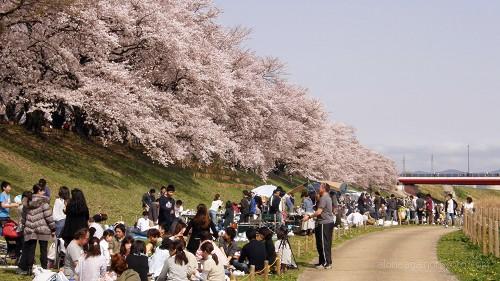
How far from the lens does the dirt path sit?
19.0 m

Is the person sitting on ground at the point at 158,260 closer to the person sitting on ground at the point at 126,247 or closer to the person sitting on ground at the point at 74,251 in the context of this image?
the person sitting on ground at the point at 126,247

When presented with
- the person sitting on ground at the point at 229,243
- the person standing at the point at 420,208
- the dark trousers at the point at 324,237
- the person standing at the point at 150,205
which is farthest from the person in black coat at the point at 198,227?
the person standing at the point at 420,208

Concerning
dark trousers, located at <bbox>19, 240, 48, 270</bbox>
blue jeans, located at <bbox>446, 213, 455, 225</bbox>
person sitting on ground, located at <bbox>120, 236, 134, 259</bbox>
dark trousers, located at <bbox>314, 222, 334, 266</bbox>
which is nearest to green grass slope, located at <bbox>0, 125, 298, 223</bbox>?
dark trousers, located at <bbox>314, 222, 334, 266</bbox>

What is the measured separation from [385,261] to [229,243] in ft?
19.0

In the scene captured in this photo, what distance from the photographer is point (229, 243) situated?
1955cm

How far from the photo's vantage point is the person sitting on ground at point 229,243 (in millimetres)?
19111

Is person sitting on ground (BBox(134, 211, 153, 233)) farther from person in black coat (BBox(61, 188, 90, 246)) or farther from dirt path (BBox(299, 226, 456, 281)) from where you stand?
person in black coat (BBox(61, 188, 90, 246))

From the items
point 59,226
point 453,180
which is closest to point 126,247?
point 59,226

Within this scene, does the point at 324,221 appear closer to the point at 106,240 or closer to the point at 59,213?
the point at 106,240

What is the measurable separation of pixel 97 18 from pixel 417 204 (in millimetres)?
24462

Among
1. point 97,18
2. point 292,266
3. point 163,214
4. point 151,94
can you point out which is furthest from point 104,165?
point 292,266

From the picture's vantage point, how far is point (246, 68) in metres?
58.4

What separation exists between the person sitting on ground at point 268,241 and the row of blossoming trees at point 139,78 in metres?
15.3

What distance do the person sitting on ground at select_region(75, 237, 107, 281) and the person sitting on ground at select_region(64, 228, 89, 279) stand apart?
793 millimetres
